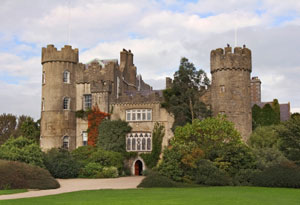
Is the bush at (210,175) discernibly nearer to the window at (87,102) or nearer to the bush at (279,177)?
the bush at (279,177)

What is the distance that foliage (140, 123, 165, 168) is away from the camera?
3922 centimetres

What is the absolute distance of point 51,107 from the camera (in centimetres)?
4216

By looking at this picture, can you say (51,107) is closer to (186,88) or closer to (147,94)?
(147,94)

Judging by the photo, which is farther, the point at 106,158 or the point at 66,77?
the point at 66,77

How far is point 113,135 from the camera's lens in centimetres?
3972

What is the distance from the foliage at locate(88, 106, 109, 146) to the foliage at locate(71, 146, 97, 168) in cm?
131

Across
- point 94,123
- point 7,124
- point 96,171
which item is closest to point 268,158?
point 96,171

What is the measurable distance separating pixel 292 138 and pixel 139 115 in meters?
16.4

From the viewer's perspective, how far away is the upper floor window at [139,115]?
40.7 m

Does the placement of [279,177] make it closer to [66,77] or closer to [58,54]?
[66,77]

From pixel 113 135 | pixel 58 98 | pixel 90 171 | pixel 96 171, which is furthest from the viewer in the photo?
pixel 58 98

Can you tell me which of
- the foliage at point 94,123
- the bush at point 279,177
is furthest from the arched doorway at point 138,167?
the bush at point 279,177

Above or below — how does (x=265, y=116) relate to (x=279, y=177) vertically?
above

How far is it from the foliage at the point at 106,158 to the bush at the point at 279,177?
14.7m
